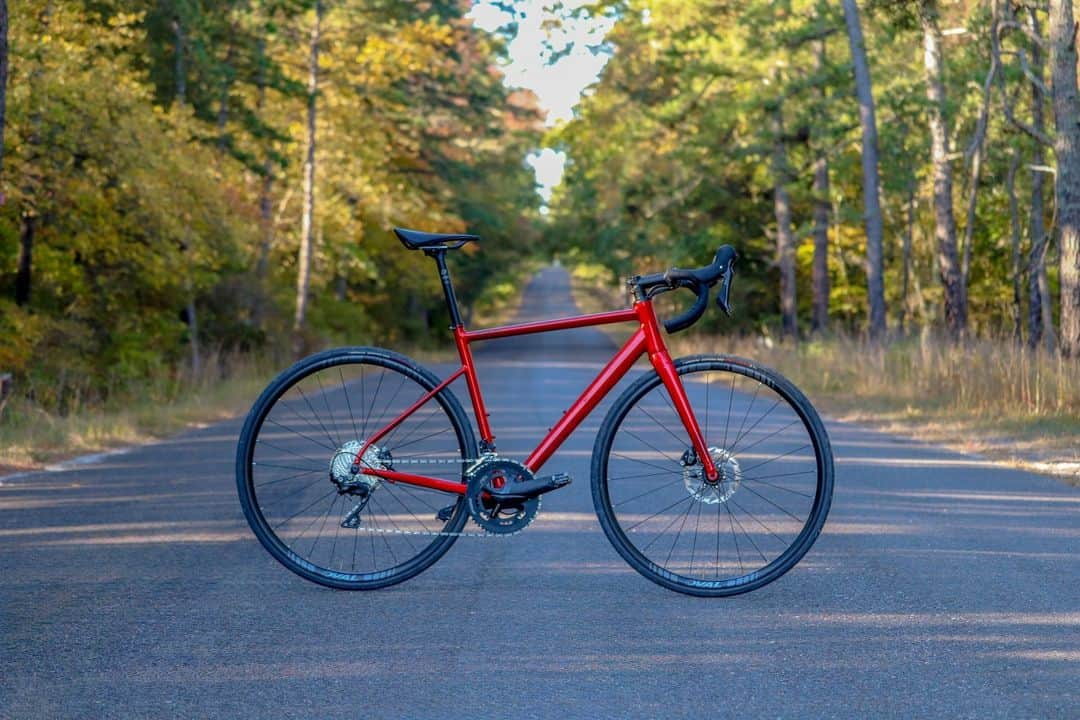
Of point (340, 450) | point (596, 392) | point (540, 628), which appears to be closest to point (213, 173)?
point (340, 450)

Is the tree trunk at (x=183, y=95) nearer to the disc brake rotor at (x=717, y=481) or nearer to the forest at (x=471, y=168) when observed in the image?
the forest at (x=471, y=168)

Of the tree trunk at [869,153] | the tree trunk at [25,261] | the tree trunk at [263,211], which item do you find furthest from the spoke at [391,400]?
the tree trunk at [263,211]

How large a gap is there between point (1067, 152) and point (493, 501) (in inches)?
567

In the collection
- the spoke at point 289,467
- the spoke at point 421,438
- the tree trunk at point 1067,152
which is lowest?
the spoke at point 289,467

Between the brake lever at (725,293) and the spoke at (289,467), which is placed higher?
the brake lever at (725,293)

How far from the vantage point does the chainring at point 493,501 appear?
5.85m

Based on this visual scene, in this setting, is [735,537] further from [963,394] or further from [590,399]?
[963,394]

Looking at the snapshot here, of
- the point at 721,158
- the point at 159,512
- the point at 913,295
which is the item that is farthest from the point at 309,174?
the point at 159,512

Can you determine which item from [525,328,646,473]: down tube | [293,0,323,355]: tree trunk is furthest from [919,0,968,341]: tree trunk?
[525,328,646,473]: down tube

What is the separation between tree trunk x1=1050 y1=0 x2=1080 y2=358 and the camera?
1809cm

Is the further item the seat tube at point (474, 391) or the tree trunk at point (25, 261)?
the tree trunk at point (25, 261)

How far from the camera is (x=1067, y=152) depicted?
1831 cm

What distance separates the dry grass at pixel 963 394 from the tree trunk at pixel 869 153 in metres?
2.08

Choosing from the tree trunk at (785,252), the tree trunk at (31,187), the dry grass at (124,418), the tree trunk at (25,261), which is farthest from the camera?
the tree trunk at (785,252)
